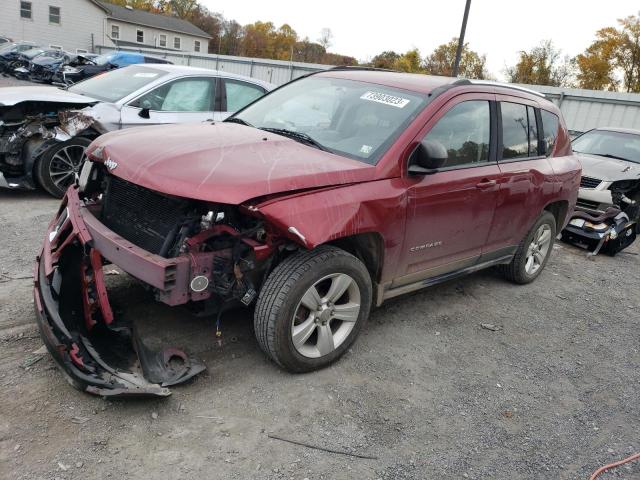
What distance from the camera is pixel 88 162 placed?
3.57 metres

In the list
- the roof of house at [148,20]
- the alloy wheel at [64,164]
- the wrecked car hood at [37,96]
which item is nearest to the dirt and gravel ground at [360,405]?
the alloy wheel at [64,164]

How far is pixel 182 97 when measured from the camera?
6.89 m

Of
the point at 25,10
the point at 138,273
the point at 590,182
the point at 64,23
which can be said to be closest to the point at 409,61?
the point at 64,23

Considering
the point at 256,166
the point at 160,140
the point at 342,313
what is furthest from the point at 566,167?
the point at 160,140

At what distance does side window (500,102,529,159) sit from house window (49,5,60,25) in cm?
4281

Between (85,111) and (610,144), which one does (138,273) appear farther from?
(610,144)

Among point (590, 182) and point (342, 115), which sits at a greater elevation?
point (342, 115)

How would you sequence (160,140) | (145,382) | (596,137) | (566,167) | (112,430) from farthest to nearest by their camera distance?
(596,137) → (566,167) → (160,140) → (145,382) → (112,430)

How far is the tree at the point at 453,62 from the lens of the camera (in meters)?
39.3

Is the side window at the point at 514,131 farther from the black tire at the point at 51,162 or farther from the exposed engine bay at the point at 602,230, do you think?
the black tire at the point at 51,162

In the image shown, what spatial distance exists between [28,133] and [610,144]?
9.13m

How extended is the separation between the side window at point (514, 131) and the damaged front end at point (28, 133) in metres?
4.65

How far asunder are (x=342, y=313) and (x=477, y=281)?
2561 millimetres

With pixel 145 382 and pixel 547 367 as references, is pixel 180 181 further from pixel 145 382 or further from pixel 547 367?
pixel 547 367
